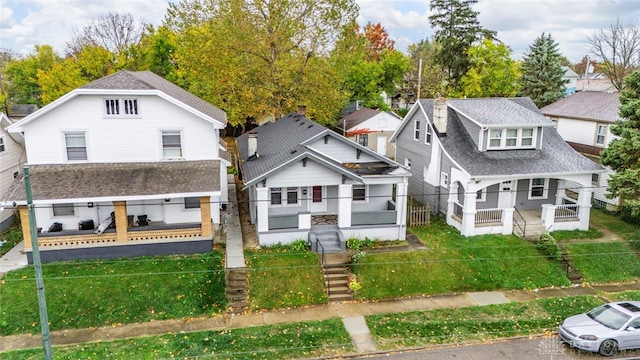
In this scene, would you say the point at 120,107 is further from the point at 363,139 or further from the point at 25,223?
the point at 363,139

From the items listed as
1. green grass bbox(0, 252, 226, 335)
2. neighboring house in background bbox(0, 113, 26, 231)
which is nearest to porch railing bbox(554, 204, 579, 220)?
green grass bbox(0, 252, 226, 335)

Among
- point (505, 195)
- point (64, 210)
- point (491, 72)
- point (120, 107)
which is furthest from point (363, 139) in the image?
point (64, 210)

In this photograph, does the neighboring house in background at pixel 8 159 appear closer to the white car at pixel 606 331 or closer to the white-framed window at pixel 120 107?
the white-framed window at pixel 120 107

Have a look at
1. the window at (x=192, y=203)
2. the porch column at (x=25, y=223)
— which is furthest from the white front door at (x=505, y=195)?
the porch column at (x=25, y=223)

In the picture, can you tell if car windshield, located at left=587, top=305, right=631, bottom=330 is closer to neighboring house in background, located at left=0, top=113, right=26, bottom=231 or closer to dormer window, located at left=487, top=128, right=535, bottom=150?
dormer window, located at left=487, top=128, right=535, bottom=150

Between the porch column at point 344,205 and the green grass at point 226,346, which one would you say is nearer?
the green grass at point 226,346

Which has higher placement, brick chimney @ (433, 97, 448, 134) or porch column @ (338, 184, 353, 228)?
brick chimney @ (433, 97, 448, 134)
